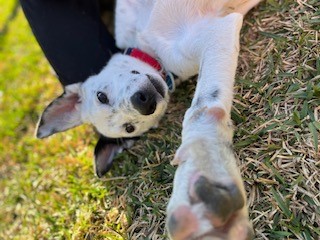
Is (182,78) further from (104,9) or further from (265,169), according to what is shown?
(104,9)

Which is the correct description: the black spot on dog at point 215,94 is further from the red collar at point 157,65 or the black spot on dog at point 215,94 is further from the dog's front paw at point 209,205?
the red collar at point 157,65

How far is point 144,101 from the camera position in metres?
3.19

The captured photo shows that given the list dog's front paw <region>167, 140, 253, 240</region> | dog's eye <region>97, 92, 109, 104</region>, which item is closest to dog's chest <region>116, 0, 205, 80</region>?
dog's eye <region>97, 92, 109, 104</region>

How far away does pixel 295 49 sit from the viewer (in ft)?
10.4

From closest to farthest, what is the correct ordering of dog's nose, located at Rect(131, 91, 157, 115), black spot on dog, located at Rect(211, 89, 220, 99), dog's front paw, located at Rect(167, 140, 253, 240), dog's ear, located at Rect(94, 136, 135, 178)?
dog's front paw, located at Rect(167, 140, 253, 240) < black spot on dog, located at Rect(211, 89, 220, 99) < dog's nose, located at Rect(131, 91, 157, 115) < dog's ear, located at Rect(94, 136, 135, 178)

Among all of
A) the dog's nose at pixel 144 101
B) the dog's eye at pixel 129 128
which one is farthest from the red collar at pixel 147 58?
the dog's eye at pixel 129 128

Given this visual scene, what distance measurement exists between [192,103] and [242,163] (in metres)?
0.49

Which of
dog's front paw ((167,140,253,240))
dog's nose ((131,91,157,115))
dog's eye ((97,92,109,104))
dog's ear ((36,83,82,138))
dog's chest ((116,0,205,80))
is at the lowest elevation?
dog's ear ((36,83,82,138))

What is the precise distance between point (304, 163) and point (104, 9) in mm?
2462

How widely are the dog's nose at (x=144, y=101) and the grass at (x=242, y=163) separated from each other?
1.00 feet

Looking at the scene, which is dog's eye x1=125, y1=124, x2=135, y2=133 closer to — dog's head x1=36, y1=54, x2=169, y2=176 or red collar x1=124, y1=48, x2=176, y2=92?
dog's head x1=36, y1=54, x2=169, y2=176

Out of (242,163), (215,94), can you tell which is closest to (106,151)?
(242,163)

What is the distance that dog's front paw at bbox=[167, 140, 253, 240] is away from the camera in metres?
2.17

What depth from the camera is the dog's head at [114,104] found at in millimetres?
3234
